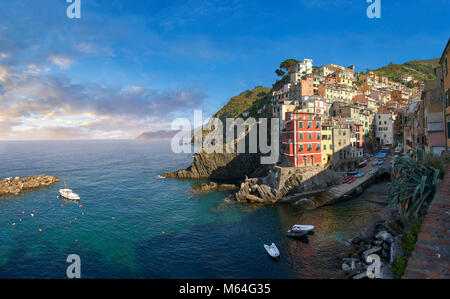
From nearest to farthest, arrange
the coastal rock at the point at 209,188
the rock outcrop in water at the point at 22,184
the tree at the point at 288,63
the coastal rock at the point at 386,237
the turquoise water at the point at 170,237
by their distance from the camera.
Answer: the coastal rock at the point at 386,237 < the turquoise water at the point at 170,237 < the coastal rock at the point at 209,188 < the rock outcrop in water at the point at 22,184 < the tree at the point at 288,63

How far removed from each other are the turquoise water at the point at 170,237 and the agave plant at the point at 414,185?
1202 cm

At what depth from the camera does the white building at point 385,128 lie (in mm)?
86875

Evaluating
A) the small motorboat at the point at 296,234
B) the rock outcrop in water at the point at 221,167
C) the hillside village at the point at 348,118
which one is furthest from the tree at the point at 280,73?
the small motorboat at the point at 296,234

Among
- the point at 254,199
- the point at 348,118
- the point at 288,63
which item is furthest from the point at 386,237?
the point at 288,63

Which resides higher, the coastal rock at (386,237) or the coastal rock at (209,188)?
the coastal rock at (386,237)

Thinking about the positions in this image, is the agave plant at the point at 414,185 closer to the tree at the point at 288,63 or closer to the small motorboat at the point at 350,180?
the small motorboat at the point at 350,180

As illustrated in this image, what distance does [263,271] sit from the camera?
26734mm

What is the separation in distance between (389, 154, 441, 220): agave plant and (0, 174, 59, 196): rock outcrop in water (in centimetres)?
9229

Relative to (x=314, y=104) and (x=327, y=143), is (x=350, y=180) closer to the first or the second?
(x=327, y=143)

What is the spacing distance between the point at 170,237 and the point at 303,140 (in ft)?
130

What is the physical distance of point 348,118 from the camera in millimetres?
78688

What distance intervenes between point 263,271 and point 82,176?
308 ft

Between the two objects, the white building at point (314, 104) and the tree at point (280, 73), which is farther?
the tree at point (280, 73)

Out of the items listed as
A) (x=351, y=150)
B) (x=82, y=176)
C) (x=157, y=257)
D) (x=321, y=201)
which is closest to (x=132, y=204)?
(x=157, y=257)
